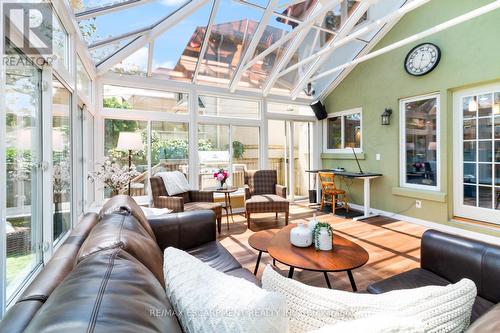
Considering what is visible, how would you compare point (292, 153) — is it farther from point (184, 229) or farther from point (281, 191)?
point (184, 229)

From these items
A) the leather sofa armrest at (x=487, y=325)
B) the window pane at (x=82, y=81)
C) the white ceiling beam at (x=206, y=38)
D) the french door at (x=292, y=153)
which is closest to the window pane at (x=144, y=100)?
the window pane at (x=82, y=81)

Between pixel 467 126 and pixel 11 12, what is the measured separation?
5.27 m

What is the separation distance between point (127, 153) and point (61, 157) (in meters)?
2.12

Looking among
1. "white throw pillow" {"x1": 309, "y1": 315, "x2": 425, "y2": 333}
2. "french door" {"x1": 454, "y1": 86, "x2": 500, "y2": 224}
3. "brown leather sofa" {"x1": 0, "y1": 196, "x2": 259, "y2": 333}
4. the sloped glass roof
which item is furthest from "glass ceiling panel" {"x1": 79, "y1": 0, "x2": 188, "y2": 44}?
"french door" {"x1": 454, "y1": 86, "x2": 500, "y2": 224}

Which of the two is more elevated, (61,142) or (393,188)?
(61,142)

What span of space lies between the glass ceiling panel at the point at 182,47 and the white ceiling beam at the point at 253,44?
78 centimetres

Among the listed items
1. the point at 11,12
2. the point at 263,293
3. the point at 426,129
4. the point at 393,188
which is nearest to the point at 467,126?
the point at 426,129

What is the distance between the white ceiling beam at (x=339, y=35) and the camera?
4111 mm

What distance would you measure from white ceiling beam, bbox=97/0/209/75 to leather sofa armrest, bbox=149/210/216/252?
108 inches

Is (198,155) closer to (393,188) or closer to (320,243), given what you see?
(320,243)

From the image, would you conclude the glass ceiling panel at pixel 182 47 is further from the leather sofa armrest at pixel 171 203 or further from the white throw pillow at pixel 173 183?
the leather sofa armrest at pixel 171 203

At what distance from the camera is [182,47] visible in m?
4.27

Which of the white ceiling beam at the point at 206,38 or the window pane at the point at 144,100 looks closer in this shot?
the white ceiling beam at the point at 206,38

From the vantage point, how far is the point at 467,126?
3.93 metres
